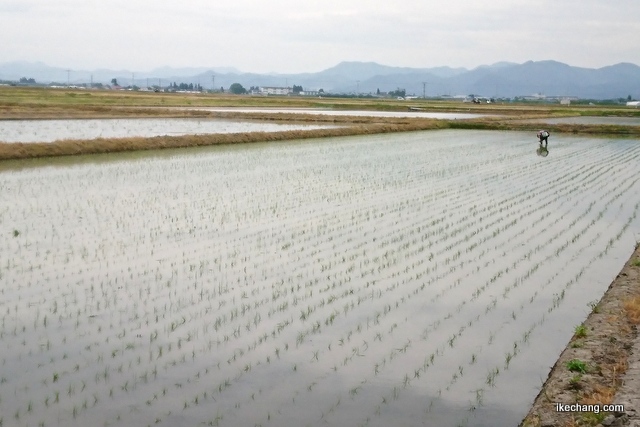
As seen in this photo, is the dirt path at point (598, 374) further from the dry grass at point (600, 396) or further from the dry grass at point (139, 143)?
the dry grass at point (139, 143)

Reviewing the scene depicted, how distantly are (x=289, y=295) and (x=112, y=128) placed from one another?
21.1 m

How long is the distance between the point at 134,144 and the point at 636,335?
16582 millimetres

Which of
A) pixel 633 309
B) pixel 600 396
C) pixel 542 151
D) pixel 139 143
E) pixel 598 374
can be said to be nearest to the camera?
pixel 600 396

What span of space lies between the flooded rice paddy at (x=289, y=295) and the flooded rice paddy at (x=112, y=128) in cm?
755

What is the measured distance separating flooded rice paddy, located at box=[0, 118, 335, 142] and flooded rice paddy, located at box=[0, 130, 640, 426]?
297 inches

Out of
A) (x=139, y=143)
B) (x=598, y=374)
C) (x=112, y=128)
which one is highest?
(x=112, y=128)

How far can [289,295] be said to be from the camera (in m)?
6.58

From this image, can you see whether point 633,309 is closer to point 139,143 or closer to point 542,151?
point 139,143

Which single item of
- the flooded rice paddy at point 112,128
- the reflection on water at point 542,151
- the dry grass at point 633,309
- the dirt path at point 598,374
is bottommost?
the dirt path at point 598,374

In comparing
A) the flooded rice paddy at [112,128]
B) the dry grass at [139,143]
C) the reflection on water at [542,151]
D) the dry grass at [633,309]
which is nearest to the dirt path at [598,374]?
the dry grass at [633,309]

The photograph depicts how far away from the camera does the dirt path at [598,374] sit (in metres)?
3.98

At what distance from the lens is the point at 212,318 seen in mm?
5812

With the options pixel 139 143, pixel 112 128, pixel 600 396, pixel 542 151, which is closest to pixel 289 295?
pixel 600 396

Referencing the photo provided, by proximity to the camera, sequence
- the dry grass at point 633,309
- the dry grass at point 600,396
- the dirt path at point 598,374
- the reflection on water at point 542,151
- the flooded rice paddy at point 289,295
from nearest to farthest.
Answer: the dirt path at point 598,374, the dry grass at point 600,396, the flooded rice paddy at point 289,295, the dry grass at point 633,309, the reflection on water at point 542,151
